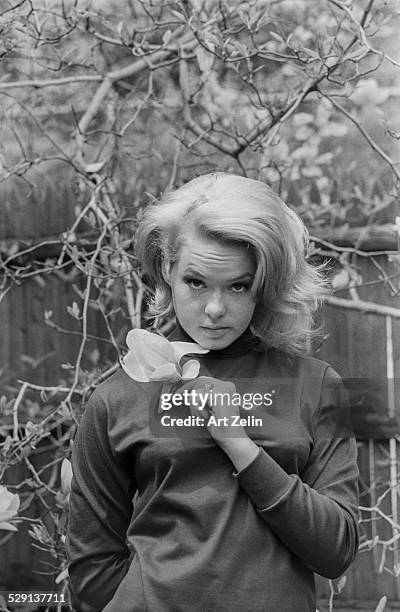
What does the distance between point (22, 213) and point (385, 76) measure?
658 mm

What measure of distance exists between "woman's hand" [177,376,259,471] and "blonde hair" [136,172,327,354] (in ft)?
0.30

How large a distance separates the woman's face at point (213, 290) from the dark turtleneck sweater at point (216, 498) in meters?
0.03

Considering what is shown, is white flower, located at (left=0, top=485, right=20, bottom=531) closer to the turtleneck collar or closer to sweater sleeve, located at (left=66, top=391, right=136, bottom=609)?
sweater sleeve, located at (left=66, top=391, right=136, bottom=609)

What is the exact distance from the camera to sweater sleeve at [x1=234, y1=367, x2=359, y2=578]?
1.03 meters

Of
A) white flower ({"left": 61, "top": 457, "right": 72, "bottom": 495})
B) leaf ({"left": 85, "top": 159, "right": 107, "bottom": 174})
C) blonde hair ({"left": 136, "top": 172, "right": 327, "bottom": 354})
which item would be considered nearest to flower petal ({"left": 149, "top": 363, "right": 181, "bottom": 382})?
blonde hair ({"left": 136, "top": 172, "right": 327, "bottom": 354})

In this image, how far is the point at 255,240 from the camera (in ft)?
3.54

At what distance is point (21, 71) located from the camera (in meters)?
1.66

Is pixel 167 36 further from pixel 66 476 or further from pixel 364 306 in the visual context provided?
pixel 66 476

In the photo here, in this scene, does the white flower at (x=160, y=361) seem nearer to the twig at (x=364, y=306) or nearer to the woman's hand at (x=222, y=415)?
the woman's hand at (x=222, y=415)

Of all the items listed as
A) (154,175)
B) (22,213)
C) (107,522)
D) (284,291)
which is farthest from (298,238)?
(22,213)

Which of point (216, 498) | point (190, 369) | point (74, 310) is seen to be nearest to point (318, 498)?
point (216, 498)

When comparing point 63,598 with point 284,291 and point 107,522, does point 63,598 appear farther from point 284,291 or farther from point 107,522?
point 284,291

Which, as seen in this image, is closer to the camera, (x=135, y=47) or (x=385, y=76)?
(x=385, y=76)

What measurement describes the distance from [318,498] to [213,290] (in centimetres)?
26
